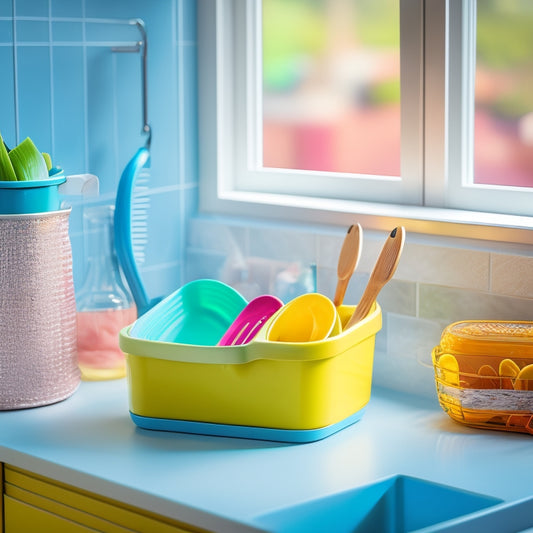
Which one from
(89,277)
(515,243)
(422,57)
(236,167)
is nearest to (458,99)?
(422,57)

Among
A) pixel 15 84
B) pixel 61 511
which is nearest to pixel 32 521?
pixel 61 511

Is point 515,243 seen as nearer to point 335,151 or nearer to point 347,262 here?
point 347,262

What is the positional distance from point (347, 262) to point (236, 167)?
1.88 feet

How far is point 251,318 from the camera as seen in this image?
1.66m

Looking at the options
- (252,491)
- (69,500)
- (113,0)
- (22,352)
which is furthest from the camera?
(113,0)

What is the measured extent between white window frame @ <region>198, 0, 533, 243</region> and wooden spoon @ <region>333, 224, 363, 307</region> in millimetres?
145

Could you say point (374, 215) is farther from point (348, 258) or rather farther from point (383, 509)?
point (383, 509)

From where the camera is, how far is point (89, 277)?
182cm

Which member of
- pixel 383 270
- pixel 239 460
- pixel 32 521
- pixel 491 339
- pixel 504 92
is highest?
pixel 504 92

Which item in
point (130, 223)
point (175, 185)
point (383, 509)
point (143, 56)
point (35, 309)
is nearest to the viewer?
point (383, 509)

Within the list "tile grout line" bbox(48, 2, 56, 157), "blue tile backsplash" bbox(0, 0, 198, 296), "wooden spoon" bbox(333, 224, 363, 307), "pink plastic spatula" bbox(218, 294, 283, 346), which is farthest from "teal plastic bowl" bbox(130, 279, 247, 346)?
"tile grout line" bbox(48, 2, 56, 157)

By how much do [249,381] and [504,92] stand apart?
72 centimetres

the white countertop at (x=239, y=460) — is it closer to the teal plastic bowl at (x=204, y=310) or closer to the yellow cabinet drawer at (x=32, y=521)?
the yellow cabinet drawer at (x=32, y=521)

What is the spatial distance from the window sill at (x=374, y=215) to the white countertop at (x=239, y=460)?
0.32 meters
